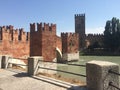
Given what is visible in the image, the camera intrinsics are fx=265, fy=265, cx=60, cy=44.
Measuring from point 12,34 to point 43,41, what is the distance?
2947 mm

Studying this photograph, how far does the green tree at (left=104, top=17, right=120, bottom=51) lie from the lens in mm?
61769

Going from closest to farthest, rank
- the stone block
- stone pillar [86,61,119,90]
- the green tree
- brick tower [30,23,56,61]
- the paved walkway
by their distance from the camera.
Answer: stone pillar [86,61,119,90] < the paved walkway < brick tower [30,23,56,61] < the stone block < the green tree

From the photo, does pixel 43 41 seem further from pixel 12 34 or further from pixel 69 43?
pixel 69 43

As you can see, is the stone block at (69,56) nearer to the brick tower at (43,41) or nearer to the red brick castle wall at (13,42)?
the brick tower at (43,41)

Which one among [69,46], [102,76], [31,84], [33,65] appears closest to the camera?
[102,76]

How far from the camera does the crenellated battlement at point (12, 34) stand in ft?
71.6

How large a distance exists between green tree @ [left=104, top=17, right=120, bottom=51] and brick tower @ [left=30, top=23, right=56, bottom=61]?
128 ft

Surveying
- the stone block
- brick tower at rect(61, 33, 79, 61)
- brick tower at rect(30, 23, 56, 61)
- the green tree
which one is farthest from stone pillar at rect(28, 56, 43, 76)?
the green tree

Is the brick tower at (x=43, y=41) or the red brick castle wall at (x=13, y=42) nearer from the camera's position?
the red brick castle wall at (x=13, y=42)

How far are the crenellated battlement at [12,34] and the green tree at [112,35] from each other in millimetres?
40236

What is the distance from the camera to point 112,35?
6347cm

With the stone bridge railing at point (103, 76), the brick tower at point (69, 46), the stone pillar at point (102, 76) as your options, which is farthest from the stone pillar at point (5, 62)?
the brick tower at point (69, 46)

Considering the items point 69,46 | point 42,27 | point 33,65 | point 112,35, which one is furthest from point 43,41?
point 112,35

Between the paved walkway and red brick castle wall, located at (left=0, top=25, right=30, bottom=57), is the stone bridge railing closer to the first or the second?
the paved walkway
